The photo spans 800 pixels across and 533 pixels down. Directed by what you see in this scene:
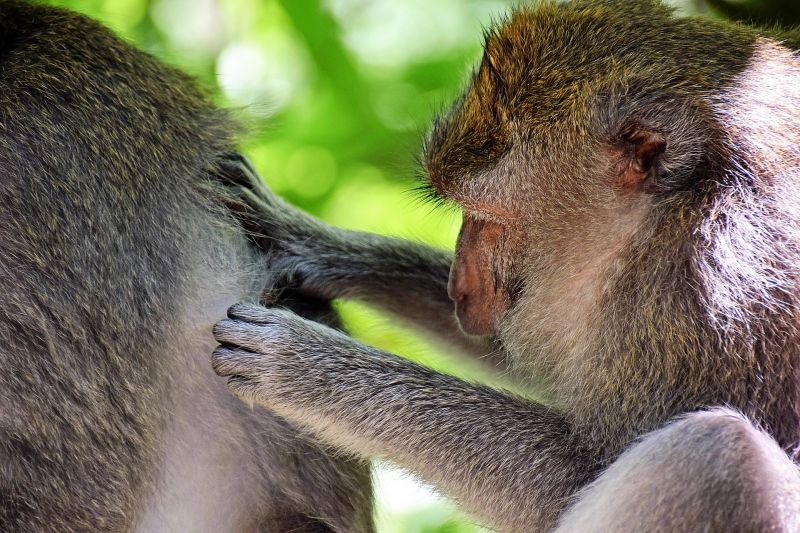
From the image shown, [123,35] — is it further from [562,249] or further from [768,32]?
[768,32]

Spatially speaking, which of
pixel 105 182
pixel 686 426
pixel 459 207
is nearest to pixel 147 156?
pixel 105 182

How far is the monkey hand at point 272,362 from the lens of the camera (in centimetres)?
373

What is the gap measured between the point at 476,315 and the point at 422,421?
48 centimetres

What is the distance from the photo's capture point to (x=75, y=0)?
5676 mm

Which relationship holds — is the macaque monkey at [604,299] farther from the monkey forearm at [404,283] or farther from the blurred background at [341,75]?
the blurred background at [341,75]

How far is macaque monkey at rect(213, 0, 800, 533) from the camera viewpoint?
345 centimetres

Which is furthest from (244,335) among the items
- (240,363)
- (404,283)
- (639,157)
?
(639,157)

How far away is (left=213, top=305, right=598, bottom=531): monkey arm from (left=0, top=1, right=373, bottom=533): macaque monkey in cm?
28

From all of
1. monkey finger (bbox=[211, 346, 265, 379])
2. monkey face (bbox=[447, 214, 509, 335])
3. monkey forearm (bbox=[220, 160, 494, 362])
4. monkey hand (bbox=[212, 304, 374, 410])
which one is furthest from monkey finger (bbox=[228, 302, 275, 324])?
monkey face (bbox=[447, 214, 509, 335])

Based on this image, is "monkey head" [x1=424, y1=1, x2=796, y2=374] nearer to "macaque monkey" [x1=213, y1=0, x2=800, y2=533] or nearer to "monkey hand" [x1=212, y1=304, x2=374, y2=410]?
"macaque monkey" [x1=213, y1=0, x2=800, y2=533]

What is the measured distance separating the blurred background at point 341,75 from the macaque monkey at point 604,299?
3.75 feet

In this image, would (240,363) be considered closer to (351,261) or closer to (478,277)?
(478,277)

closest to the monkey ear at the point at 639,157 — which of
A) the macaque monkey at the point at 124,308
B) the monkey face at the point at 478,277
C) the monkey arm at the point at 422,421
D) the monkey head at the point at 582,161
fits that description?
the monkey head at the point at 582,161

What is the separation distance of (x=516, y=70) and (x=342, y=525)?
72.2 inches
